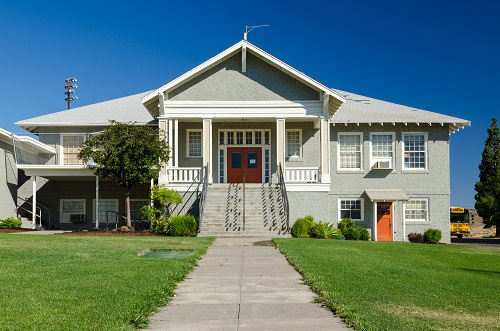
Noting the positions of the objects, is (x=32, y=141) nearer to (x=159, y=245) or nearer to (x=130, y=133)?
(x=130, y=133)

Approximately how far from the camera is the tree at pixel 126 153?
26.5m

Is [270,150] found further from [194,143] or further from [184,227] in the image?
[184,227]

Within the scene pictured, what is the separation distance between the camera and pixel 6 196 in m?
30.0

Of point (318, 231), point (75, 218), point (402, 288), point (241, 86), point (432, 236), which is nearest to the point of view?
point (402, 288)

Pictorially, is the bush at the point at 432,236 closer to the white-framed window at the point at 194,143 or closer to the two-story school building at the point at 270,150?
the two-story school building at the point at 270,150

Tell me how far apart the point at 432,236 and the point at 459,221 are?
76.4 ft

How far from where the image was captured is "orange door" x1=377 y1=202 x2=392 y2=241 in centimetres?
3186

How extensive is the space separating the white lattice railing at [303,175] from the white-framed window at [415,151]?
6295 mm

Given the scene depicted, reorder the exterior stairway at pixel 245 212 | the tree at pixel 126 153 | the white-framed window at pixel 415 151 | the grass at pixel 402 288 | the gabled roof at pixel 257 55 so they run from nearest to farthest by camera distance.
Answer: the grass at pixel 402 288 < the exterior stairway at pixel 245 212 < the tree at pixel 126 153 < the gabled roof at pixel 257 55 < the white-framed window at pixel 415 151

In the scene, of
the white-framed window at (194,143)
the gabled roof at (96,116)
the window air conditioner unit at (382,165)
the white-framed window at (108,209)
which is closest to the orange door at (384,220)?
the window air conditioner unit at (382,165)

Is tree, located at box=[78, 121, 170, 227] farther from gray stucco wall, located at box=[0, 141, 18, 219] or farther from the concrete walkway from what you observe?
the concrete walkway

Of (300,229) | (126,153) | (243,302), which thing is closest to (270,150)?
(300,229)

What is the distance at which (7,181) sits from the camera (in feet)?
98.7

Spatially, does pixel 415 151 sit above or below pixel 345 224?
above
